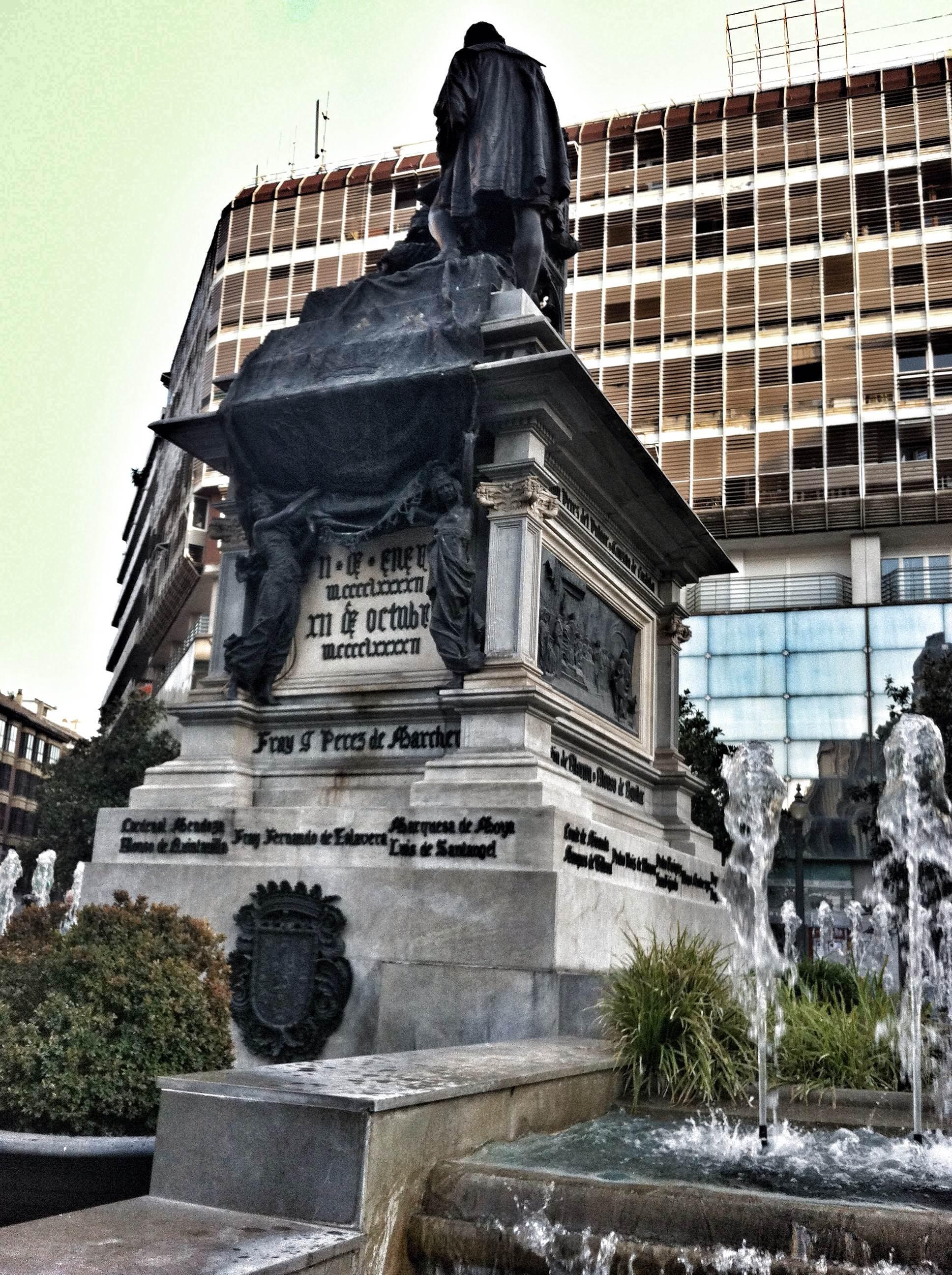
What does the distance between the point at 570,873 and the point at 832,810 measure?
35286mm

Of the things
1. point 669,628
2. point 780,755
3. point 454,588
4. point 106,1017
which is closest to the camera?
point 106,1017

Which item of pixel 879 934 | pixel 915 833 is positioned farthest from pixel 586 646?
pixel 879 934

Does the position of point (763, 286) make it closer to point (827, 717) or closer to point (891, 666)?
point (891, 666)

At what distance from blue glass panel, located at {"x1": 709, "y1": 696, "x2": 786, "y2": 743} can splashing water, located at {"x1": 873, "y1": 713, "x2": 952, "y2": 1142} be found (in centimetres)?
1152

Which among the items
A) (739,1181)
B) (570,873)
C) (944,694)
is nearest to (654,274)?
(944,694)

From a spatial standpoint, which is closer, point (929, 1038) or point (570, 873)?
point (929, 1038)

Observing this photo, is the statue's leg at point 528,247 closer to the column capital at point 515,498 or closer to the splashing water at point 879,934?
the column capital at point 515,498

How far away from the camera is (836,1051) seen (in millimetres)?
7371

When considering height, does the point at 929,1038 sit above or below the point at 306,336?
below

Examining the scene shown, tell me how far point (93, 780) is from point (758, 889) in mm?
26510

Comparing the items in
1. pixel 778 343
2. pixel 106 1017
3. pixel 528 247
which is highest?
pixel 778 343

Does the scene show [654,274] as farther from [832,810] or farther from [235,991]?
[235,991]

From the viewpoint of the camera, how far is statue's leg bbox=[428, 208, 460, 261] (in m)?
12.9

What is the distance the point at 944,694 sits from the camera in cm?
2688
